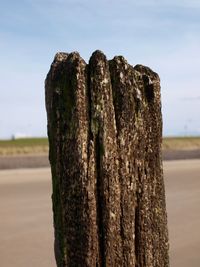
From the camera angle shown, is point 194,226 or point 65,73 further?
point 194,226

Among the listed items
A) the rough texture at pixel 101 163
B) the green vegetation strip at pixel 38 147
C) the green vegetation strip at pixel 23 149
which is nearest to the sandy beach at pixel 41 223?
the rough texture at pixel 101 163

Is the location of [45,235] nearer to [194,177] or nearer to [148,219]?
[148,219]

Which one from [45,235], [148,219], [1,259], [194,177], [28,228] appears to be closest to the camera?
[148,219]

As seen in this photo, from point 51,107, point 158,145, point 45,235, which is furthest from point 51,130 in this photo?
point 45,235

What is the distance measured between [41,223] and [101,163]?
985cm

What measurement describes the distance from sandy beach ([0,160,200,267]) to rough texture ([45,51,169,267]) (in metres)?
5.73

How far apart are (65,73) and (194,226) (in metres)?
9.38

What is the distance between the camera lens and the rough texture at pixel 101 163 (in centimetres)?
306

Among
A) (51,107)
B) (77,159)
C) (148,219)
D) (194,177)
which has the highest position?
(51,107)

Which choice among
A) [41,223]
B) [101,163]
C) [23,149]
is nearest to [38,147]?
[23,149]

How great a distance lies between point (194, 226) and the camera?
1201cm

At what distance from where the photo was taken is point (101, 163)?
3.09 metres

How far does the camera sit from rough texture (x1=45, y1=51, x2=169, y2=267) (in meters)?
3.06

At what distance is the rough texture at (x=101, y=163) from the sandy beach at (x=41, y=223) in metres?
5.73
